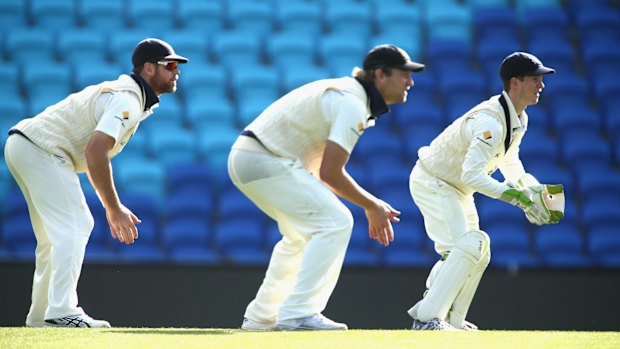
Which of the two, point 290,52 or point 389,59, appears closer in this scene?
point 389,59

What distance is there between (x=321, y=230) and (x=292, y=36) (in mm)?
6305

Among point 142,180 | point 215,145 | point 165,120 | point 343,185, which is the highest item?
point 343,185

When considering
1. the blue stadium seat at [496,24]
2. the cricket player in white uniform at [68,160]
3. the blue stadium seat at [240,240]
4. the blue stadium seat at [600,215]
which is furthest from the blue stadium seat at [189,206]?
the blue stadium seat at [496,24]

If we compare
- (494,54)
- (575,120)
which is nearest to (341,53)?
(494,54)

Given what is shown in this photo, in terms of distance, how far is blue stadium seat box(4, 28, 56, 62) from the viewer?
1030cm

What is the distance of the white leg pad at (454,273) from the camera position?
203 inches

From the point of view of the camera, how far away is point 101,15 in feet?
35.9

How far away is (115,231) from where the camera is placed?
4.87 metres

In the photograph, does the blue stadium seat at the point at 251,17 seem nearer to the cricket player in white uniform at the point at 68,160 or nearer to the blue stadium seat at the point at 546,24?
the blue stadium seat at the point at 546,24

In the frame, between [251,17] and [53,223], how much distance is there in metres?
6.27

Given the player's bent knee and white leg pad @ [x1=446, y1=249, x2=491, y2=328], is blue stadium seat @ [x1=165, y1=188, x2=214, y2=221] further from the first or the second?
the player's bent knee

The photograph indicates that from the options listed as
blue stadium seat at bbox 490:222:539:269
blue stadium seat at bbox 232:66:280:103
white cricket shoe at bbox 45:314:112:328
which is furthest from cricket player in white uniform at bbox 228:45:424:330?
blue stadium seat at bbox 232:66:280:103

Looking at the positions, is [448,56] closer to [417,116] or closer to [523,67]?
[417,116]

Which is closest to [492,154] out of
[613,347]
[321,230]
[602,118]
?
[321,230]
